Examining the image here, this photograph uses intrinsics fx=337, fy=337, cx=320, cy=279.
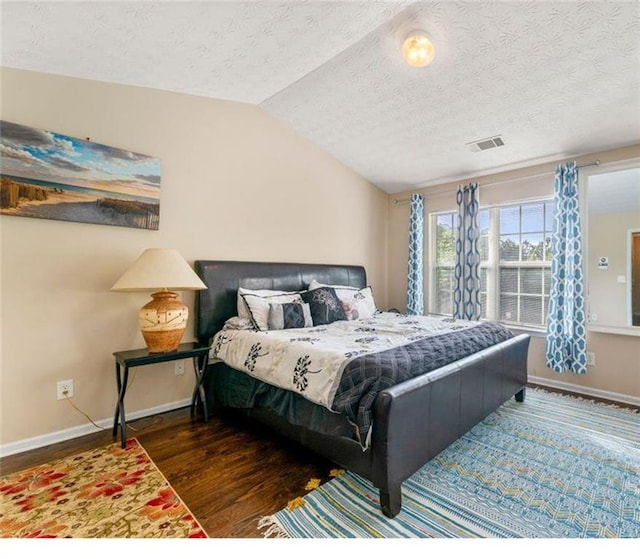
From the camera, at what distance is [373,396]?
162cm

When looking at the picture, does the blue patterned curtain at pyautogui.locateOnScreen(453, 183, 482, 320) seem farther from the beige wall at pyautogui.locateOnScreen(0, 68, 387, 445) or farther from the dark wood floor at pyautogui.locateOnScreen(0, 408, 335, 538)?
the dark wood floor at pyautogui.locateOnScreen(0, 408, 335, 538)

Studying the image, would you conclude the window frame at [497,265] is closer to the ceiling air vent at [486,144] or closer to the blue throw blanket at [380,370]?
the ceiling air vent at [486,144]

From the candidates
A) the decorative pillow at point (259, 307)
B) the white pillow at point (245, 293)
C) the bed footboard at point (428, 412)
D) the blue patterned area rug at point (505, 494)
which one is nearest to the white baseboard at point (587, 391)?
the blue patterned area rug at point (505, 494)

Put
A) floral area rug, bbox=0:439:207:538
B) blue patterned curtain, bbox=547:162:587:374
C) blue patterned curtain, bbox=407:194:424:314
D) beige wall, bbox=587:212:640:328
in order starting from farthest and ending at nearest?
blue patterned curtain, bbox=407:194:424:314 < beige wall, bbox=587:212:640:328 < blue patterned curtain, bbox=547:162:587:374 < floral area rug, bbox=0:439:207:538

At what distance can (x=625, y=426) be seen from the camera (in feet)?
8.30

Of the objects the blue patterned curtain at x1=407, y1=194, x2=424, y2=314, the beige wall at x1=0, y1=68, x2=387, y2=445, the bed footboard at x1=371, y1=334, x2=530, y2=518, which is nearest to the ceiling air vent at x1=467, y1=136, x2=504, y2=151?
the blue patterned curtain at x1=407, y1=194, x2=424, y2=314

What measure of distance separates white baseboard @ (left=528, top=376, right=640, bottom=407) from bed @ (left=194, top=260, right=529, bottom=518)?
721mm

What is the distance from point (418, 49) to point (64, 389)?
334 cm

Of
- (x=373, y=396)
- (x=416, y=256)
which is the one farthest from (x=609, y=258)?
(x=373, y=396)

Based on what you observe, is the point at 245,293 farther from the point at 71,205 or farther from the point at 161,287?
the point at 71,205

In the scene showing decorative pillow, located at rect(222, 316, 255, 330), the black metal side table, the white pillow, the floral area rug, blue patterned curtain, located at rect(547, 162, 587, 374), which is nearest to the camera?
the floral area rug

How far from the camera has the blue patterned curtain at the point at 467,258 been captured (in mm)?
3877

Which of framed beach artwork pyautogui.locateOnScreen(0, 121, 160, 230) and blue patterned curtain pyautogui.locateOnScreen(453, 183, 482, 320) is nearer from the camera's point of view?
framed beach artwork pyautogui.locateOnScreen(0, 121, 160, 230)

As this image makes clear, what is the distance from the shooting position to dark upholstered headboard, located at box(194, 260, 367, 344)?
290cm
